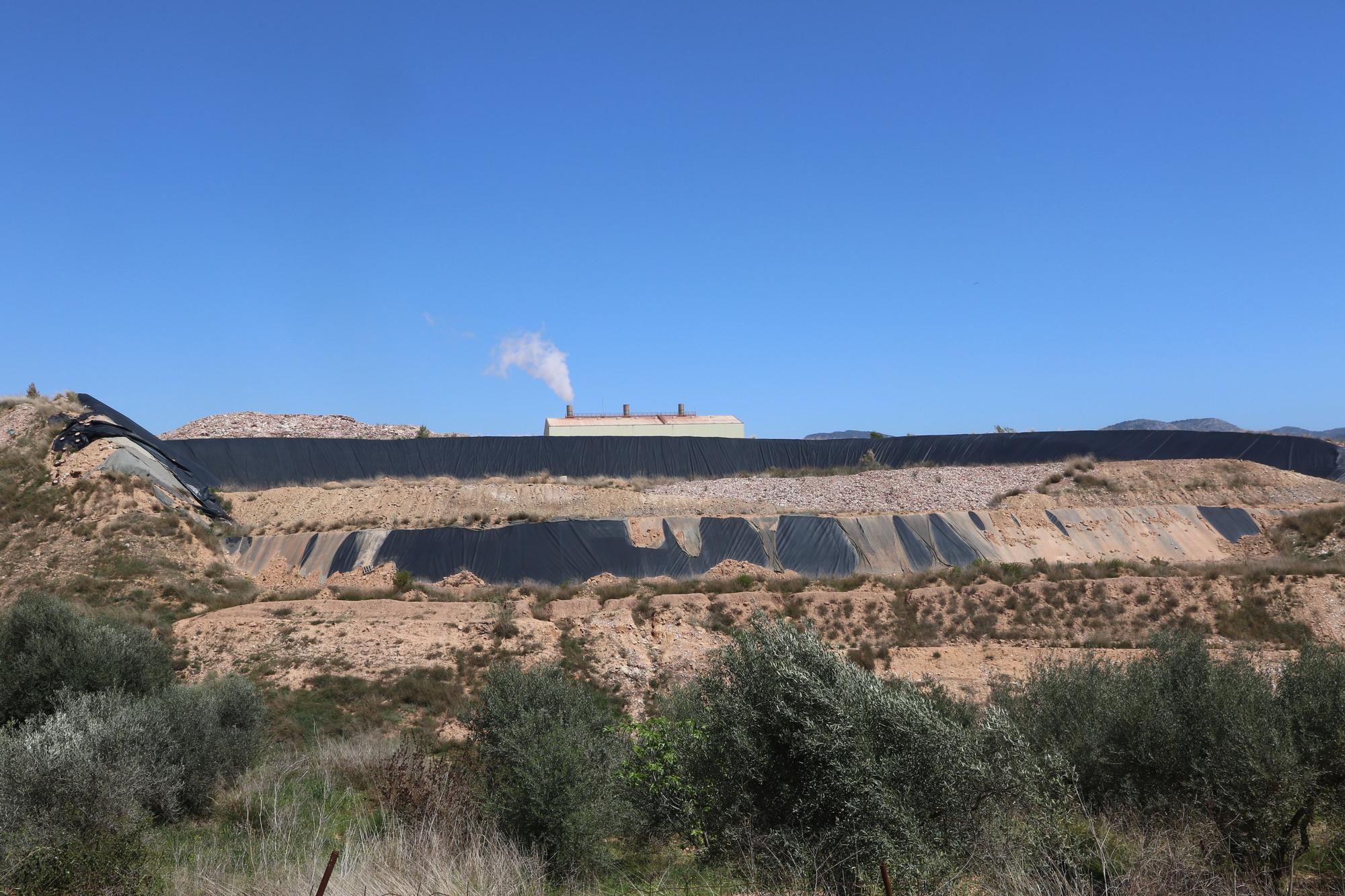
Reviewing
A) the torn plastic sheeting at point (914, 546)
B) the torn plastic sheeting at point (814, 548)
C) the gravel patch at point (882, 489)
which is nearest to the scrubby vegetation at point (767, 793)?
the torn plastic sheeting at point (814, 548)

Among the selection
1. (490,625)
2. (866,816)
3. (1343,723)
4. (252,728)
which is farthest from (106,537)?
(1343,723)

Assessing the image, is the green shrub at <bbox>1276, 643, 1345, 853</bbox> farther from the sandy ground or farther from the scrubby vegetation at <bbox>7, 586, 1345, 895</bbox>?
the sandy ground

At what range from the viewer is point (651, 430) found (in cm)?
5203

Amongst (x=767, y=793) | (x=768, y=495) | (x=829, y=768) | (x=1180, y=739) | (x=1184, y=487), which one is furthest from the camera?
(x=768, y=495)

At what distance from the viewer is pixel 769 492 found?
39562 mm

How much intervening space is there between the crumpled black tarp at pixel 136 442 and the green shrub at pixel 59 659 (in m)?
19.7

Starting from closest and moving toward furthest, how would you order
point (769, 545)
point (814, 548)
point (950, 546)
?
point (769, 545) < point (814, 548) < point (950, 546)

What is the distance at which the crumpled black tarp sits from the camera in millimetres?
30281

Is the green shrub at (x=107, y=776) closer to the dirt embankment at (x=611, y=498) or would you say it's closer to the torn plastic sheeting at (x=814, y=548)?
the torn plastic sheeting at (x=814, y=548)

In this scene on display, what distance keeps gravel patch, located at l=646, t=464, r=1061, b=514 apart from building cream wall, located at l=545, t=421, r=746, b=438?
10.3m

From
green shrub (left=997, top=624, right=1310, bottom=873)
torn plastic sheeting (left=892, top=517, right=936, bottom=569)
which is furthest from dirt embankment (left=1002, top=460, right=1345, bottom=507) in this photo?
green shrub (left=997, top=624, right=1310, bottom=873)

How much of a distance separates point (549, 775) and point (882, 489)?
32.3 m

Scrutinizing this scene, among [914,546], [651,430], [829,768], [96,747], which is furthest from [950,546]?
Answer: [96,747]

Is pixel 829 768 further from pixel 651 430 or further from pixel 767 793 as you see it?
pixel 651 430
